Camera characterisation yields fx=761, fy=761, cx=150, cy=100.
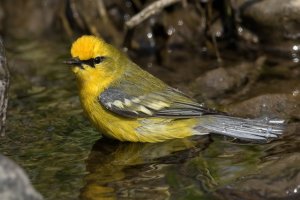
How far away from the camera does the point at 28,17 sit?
1098 centimetres

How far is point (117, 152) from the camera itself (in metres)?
6.67

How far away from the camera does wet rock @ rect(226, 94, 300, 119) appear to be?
7102 mm

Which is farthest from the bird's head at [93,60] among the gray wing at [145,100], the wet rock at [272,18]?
the wet rock at [272,18]

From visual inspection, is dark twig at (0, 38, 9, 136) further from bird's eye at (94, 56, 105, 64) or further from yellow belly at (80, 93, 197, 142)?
bird's eye at (94, 56, 105, 64)

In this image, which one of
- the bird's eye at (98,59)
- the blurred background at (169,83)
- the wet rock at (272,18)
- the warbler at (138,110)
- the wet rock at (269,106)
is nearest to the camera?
the blurred background at (169,83)

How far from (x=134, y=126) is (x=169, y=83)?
1.86 meters

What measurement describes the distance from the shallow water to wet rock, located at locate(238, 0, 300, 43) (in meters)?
1.38

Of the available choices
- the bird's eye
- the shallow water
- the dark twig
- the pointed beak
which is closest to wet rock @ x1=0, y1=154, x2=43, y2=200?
the shallow water

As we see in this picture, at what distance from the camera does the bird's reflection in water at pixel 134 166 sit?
5.59 meters

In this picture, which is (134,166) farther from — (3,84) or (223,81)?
(223,81)

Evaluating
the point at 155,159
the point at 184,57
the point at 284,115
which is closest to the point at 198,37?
the point at 184,57

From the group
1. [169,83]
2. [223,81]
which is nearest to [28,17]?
[169,83]

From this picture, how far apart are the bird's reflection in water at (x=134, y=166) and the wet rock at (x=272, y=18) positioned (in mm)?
2798

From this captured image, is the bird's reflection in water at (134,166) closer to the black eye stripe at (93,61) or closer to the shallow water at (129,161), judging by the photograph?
the shallow water at (129,161)
